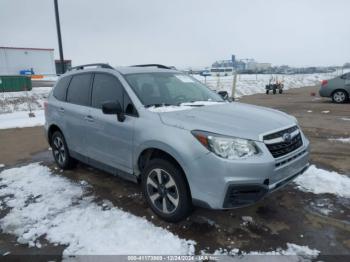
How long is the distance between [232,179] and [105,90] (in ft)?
7.85

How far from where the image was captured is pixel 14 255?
3.01 meters

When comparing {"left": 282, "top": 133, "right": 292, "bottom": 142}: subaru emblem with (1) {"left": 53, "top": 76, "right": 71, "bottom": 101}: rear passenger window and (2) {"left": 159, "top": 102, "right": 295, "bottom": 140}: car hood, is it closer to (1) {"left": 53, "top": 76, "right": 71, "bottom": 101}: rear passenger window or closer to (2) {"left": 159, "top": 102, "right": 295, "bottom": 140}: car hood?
(2) {"left": 159, "top": 102, "right": 295, "bottom": 140}: car hood

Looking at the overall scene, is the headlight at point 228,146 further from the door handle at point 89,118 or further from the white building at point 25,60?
the white building at point 25,60

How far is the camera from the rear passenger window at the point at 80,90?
4641 mm

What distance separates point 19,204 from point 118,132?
1825 mm

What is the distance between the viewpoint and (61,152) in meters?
5.47

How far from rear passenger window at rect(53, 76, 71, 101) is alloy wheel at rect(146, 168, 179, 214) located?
2.66 m

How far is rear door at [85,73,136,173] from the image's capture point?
3787 mm

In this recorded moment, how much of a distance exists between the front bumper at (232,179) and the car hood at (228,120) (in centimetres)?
26

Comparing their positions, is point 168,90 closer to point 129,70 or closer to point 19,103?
point 129,70

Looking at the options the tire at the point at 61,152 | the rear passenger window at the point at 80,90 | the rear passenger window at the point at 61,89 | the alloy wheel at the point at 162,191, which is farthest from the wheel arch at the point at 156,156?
the rear passenger window at the point at 61,89

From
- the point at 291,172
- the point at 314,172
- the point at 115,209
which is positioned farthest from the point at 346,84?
the point at 115,209

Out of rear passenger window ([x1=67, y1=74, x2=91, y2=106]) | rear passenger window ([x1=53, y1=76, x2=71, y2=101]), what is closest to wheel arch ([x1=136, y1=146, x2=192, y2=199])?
rear passenger window ([x1=67, y1=74, x2=91, y2=106])

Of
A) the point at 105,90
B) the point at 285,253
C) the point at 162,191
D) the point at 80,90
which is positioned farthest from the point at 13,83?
the point at 285,253
